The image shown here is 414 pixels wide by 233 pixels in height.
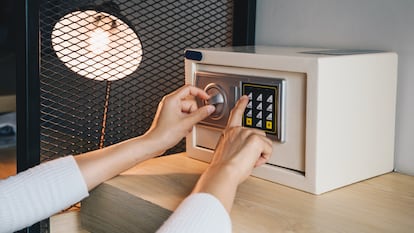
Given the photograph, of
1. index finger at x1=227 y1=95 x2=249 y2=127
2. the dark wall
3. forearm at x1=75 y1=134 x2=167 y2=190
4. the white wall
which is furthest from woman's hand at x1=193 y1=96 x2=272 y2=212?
the dark wall

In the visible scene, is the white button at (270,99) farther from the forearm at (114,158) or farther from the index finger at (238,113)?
the forearm at (114,158)

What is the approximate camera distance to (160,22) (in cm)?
115

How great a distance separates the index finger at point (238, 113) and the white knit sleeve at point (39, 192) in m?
0.24

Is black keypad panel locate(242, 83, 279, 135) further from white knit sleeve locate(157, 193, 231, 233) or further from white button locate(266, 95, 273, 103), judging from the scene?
white knit sleeve locate(157, 193, 231, 233)

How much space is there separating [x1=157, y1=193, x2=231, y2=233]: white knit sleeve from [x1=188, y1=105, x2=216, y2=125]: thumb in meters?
0.25

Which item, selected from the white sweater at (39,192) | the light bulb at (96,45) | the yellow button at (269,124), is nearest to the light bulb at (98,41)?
the light bulb at (96,45)

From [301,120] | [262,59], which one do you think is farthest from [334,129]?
[262,59]

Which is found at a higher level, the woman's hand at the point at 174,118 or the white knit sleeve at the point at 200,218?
the woman's hand at the point at 174,118

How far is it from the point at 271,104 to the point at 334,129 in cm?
10

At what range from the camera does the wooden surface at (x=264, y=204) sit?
678mm

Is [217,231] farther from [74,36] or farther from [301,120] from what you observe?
[74,36]

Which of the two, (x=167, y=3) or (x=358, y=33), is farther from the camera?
(x=167, y=3)

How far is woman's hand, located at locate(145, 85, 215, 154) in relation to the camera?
0.87 meters

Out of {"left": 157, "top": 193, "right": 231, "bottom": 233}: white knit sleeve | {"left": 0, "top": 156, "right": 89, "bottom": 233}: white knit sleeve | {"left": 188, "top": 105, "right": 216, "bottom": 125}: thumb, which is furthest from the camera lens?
{"left": 188, "top": 105, "right": 216, "bottom": 125}: thumb
